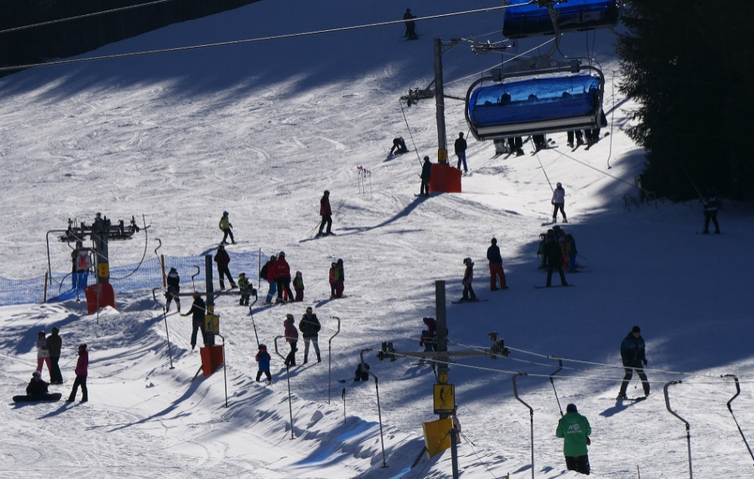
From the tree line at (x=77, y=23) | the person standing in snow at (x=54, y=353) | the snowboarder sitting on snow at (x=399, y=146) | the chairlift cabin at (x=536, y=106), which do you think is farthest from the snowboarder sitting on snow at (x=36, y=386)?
the tree line at (x=77, y=23)

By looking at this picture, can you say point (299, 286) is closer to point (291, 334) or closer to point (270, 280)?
point (270, 280)

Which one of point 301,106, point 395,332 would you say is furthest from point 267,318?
A: point 301,106

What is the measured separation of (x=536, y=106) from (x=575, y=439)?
393cm

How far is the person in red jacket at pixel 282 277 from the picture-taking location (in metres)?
26.5

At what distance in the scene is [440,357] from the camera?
45.4 ft

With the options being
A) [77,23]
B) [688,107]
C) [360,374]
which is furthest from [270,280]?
[77,23]

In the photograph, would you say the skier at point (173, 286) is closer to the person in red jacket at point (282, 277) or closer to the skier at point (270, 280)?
the skier at point (270, 280)

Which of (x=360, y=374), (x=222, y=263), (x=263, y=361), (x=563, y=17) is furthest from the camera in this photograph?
→ (x=222, y=263)

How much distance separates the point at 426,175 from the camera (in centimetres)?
3569

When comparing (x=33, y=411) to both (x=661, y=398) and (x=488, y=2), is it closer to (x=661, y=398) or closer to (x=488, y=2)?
(x=661, y=398)

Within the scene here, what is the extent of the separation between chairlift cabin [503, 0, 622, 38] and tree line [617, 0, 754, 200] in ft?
55.2

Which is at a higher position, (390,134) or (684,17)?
(684,17)

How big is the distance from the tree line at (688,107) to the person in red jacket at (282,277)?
40.4 ft

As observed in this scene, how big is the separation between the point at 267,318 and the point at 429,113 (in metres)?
22.4
